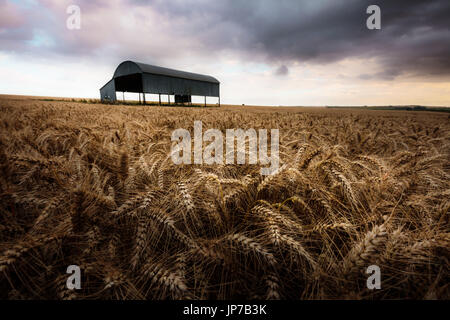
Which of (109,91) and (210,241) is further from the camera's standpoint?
(109,91)

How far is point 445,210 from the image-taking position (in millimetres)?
1051

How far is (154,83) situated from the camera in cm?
2702

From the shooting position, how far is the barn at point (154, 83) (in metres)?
26.2

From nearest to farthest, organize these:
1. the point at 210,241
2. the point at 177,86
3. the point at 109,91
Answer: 1. the point at 210,241
2. the point at 109,91
3. the point at 177,86

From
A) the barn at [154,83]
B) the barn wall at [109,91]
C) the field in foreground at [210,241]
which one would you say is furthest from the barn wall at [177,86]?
the field in foreground at [210,241]

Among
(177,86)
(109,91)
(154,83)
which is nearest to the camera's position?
(154,83)

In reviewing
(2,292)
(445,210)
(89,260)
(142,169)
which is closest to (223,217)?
(89,260)

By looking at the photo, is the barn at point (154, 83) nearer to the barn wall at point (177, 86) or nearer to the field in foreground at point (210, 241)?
the barn wall at point (177, 86)

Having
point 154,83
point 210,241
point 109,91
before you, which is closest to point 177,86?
point 154,83

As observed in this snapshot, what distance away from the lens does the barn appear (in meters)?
26.2

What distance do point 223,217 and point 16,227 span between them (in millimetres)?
1019

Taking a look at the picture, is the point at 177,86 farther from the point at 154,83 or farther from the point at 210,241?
the point at 210,241

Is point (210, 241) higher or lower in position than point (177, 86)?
lower

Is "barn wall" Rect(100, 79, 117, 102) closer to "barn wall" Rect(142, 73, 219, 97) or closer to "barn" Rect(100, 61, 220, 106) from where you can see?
"barn" Rect(100, 61, 220, 106)
